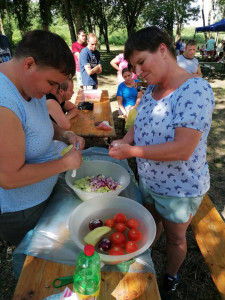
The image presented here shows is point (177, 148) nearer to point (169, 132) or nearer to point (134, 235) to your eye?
point (169, 132)

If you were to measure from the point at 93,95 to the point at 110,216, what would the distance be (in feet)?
10.4

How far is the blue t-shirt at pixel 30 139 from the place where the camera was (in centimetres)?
109

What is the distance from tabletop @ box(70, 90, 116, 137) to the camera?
2988mm

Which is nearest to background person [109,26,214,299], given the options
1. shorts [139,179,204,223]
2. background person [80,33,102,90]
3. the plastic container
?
shorts [139,179,204,223]

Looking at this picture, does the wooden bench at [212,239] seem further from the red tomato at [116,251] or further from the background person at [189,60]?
the background person at [189,60]

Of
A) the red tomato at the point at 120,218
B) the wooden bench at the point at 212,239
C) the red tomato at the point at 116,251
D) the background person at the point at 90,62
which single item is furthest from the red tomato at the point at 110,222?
the background person at the point at 90,62

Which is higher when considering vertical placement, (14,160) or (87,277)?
(14,160)

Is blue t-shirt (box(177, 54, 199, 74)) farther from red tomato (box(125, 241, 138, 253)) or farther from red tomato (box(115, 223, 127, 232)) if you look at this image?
red tomato (box(125, 241, 138, 253))

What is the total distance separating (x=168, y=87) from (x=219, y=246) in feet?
4.41

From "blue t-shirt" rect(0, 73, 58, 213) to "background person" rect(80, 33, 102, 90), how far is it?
4015 mm

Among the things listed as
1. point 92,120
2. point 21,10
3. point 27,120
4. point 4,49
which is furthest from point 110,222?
point 21,10

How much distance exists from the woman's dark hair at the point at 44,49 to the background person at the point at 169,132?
0.48 m

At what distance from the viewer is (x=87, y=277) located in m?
0.93

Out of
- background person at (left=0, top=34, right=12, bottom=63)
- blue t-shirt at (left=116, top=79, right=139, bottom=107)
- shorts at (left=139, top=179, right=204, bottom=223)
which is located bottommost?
shorts at (left=139, top=179, right=204, bottom=223)
